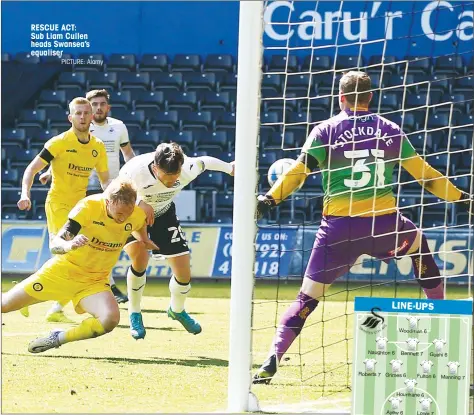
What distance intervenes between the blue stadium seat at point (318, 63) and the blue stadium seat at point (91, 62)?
3155 mm

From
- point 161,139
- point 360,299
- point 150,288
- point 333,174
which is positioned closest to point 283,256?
point 161,139

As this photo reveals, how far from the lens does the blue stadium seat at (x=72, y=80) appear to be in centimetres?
665

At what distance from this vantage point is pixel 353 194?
18.7 feet

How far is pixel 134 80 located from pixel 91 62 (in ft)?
4.15

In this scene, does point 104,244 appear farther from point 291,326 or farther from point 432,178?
point 432,178

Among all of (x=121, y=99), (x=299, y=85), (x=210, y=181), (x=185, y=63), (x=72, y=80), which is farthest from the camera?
(x=299, y=85)

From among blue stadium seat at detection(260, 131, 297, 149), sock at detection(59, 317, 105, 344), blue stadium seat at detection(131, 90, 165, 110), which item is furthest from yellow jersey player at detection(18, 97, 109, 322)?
blue stadium seat at detection(260, 131, 297, 149)

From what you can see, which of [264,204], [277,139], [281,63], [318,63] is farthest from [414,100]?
[264,204]

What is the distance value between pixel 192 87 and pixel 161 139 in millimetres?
539

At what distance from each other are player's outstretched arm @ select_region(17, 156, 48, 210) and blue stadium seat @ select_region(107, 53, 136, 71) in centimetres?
122

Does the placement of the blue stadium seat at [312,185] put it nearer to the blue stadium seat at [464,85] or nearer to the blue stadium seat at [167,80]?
the blue stadium seat at [167,80]

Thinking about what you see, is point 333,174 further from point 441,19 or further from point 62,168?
point 441,19

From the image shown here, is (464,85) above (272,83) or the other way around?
above

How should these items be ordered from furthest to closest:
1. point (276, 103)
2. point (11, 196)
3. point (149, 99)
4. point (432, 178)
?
point (276, 103) < point (11, 196) < point (149, 99) < point (432, 178)
